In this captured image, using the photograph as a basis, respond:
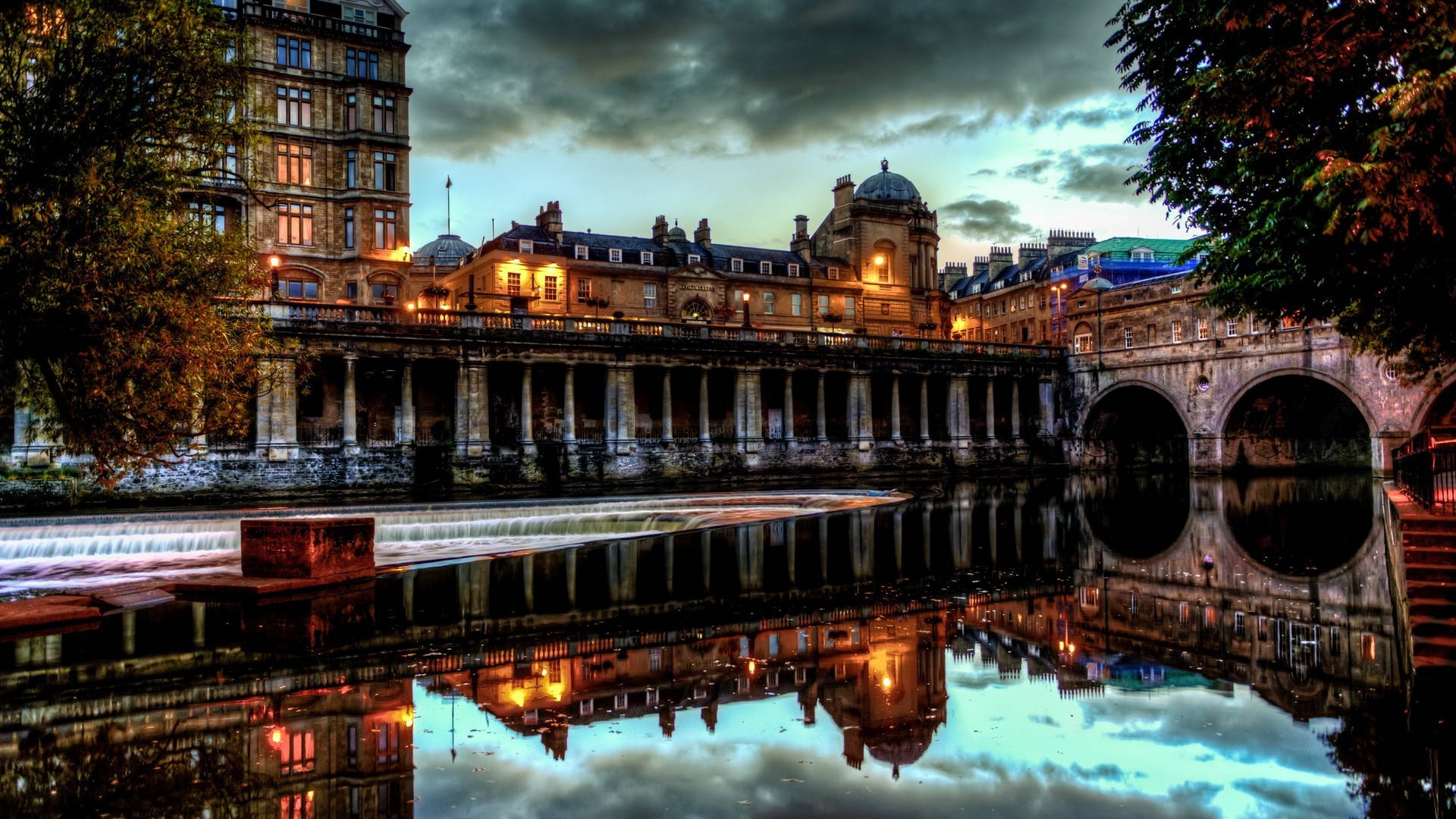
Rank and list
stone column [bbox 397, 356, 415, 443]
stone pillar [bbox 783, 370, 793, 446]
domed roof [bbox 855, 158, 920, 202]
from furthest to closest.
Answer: domed roof [bbox 855, 158, 920, 202] < stone pillar [bbox 783, 370, 793, 446] < stone column [bbox 397, 356, 415, 443]

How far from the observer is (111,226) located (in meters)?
14.4

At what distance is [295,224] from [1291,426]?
55.6 metres

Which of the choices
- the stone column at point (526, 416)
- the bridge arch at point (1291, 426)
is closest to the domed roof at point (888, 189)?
the bridge arch at point (1291, 426)

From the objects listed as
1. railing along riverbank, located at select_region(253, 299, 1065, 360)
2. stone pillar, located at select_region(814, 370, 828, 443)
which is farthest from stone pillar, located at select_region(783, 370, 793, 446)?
railing along riverbank, located at select_region(253, 299, 1065, 360)

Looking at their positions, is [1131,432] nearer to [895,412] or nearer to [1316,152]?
[895,412]

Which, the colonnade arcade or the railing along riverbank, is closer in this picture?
the railing along riverbank

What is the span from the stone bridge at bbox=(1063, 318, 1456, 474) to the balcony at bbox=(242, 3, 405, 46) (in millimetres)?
44858

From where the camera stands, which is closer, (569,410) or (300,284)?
(569,410)

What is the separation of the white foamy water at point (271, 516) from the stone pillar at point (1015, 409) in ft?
115

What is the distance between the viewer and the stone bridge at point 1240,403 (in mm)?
43312

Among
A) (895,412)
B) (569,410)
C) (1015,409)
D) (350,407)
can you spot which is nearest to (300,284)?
(350,407)

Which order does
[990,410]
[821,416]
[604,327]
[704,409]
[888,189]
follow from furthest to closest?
1. [888,189]
2. [990,410]
3. [821,416]
4. [704,409]
5. [604,327]

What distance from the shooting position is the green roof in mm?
82562

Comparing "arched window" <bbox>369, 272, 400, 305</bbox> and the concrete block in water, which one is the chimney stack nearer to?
"arched window" <bbox>369, 272, 400, 305</bbox>
